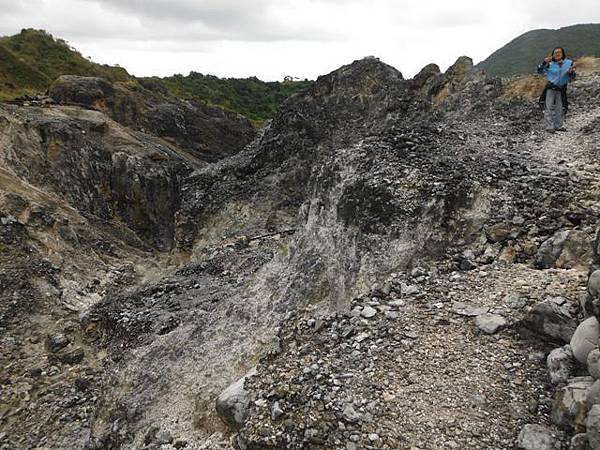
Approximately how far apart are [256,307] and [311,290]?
151 centimetres

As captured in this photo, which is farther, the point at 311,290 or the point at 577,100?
the point at 577,100

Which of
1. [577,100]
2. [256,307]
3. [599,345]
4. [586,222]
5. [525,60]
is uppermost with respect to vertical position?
[525,60]

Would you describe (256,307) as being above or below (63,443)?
above

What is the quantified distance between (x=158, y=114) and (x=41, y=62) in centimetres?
2261

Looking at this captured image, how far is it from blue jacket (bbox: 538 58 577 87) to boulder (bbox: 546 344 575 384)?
8.30 metres

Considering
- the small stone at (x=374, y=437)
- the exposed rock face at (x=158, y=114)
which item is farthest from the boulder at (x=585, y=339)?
the exposed rock face at (x=158, y=114)

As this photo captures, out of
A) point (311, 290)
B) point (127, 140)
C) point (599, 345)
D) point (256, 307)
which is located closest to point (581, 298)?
point (599, 345)

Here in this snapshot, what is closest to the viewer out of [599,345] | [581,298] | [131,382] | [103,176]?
[599,345]

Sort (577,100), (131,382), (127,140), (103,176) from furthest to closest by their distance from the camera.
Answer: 1. (127,140)
2. (103,176)
3. (577,100)
4. (131,382)

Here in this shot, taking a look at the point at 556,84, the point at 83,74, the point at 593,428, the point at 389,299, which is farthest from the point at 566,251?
the point at 83,74

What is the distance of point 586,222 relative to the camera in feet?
25.2

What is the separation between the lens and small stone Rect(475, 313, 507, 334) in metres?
6.31

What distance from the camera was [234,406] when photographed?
7406 mm

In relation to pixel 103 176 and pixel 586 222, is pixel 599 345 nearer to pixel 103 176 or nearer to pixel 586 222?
pixel 586 222
